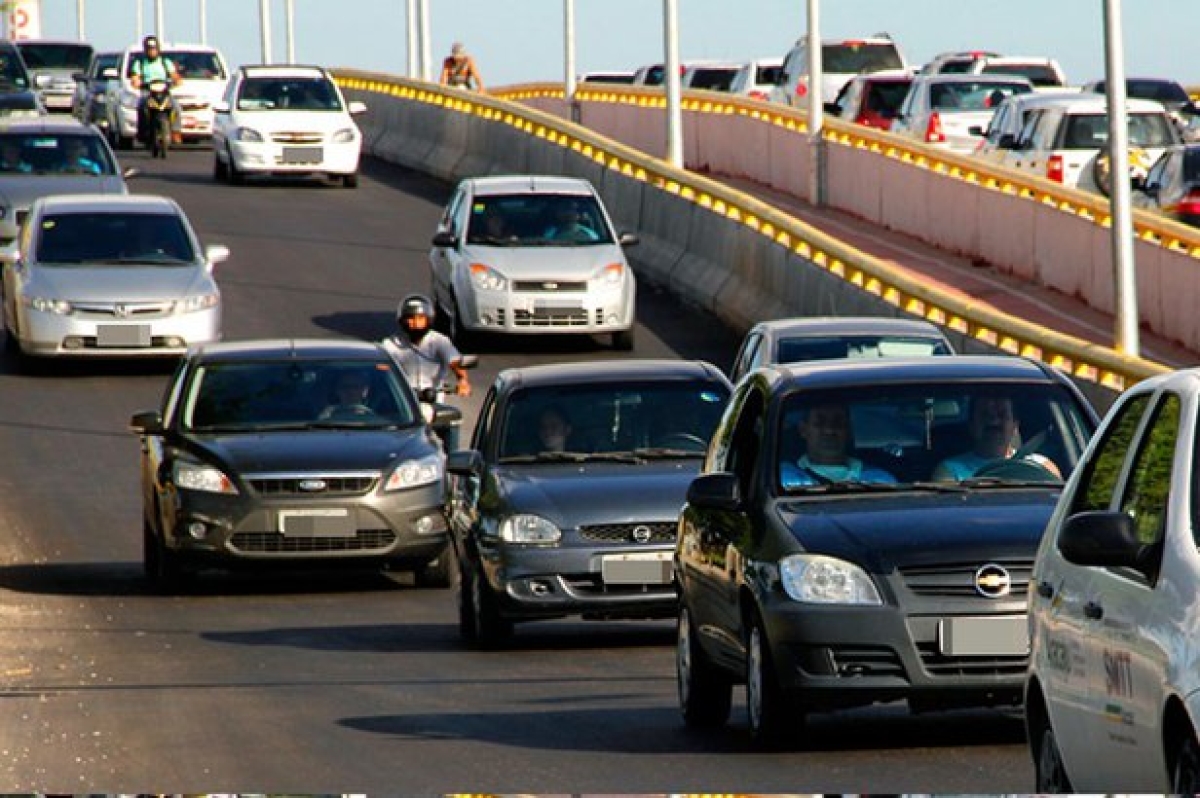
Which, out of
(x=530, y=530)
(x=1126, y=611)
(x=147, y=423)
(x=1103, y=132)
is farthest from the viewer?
(x=1103, y=132)

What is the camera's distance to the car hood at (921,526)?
39.6ft

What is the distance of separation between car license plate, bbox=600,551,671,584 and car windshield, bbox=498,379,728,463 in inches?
40.5

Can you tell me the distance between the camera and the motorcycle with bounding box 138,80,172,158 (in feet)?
185

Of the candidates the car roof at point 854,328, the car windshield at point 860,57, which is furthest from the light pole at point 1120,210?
the car windshield at point 860,57

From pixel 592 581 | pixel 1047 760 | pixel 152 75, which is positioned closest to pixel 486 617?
pixel 592 581

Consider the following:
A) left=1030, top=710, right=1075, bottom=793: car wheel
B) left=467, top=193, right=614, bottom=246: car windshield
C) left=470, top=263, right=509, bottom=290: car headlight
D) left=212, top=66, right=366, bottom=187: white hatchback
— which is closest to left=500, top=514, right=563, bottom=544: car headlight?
left=1030, top=710, right=1075, bottom=793: car wheel

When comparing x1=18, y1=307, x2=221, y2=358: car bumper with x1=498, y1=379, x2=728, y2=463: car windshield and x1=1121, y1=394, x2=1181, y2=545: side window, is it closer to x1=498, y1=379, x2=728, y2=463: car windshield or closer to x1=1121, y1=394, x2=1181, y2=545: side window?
x1=498, y1=379, x2=728, y2=463: car windshield

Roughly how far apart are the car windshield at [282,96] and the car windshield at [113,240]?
1690cm

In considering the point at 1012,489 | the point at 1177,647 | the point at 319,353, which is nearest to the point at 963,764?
the point at 1012,489

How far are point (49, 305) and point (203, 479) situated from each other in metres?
11.8

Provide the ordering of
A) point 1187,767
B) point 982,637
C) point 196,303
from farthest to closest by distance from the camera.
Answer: point 196,303 < point 982,637 < point 1187,767

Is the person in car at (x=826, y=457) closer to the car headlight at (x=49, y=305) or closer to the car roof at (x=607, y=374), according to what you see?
the car roof at (x=607, y=374)

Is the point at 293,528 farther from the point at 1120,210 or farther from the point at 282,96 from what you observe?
the point at 282,96

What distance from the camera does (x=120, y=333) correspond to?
32.1 meters
